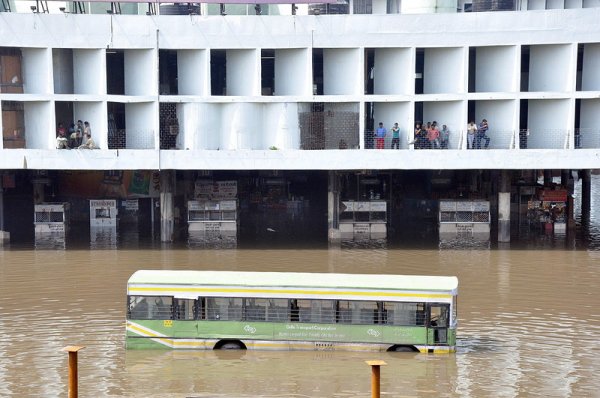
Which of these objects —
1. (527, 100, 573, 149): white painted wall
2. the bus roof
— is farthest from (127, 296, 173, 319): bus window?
(527, 100, 573, 149): white painted wall

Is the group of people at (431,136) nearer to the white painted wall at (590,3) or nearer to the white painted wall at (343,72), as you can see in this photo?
the white painted wall at (343,72)

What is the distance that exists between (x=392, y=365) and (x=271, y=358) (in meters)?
2.93

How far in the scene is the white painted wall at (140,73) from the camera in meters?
42.1

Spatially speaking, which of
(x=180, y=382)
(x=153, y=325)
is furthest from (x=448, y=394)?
(x=153, y=325)

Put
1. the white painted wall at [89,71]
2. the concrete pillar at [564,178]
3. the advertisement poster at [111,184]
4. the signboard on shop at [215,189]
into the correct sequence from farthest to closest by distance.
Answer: the advertisement poster at [111,184] → the concrete pillar at [564,178] → the signboard on shop at [215,189] → the white painted wall at [89,71]

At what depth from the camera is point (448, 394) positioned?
69.6 ft

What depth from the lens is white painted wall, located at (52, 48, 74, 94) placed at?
139 feet

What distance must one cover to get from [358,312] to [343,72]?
20.7 meters

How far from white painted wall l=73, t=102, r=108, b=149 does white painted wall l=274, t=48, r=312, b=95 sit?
25.2 feet

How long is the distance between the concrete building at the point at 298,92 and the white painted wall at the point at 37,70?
0.20 ft

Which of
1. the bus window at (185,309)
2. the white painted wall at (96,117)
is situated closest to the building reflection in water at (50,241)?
the white painted wall at (96,117)

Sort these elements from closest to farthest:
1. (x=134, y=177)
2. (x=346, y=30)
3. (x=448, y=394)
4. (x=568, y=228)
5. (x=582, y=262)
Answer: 1. (x=448, y=394)
2. (x=582, y=262)
3. (x=346, y=30)
4. (x=568, y=228)
5. (x=134, y=177)

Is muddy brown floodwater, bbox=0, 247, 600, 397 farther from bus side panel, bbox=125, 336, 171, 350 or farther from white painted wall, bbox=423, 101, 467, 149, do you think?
white painted wall, bbox=423, 101, 467, 149

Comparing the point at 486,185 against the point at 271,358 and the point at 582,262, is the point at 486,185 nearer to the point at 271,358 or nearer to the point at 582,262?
the point at 582,262
